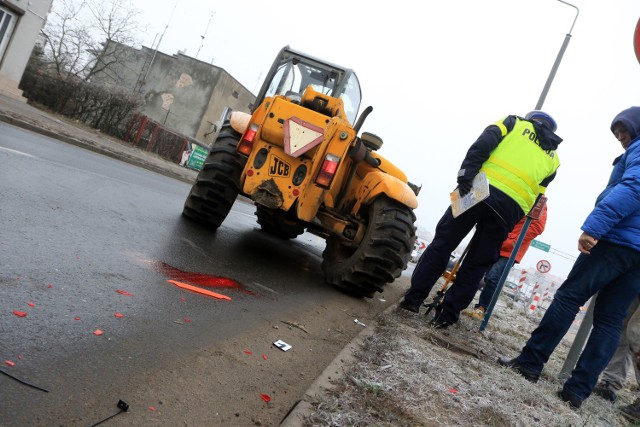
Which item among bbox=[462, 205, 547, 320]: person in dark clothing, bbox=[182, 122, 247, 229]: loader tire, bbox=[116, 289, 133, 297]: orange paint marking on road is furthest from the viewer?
bbox=[462, 205, 547, 320]: person in dark clothing

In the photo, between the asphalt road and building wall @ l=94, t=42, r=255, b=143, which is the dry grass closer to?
the asphalt road

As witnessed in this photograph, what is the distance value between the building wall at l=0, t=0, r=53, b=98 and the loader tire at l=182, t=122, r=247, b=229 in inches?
655

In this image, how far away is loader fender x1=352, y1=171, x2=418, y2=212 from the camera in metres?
5.67

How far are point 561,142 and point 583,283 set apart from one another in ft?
5.52

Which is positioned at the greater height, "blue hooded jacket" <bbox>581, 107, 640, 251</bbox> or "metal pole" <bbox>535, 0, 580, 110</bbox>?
"metal pole" <bbox>535, 0, 580, 110</bbox>

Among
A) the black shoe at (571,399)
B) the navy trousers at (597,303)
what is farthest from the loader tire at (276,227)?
the black shoe at (571,399)

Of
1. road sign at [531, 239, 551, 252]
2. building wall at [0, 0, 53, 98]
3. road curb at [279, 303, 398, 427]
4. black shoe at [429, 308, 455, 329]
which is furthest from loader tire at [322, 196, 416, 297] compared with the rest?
building wall at [0, 0, 53, 98]

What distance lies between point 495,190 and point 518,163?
0.34 m

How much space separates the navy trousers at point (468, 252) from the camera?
5098mm

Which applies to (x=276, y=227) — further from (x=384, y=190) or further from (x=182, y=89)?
(x=182, y=89)

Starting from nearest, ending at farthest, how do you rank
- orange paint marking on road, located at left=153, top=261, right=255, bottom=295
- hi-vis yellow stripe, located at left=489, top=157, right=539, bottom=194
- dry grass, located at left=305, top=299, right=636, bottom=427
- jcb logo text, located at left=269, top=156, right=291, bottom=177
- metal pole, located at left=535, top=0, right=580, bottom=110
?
1. dry grass, located at left=305, top=299, right=636, bottom=427
2. orange paint marking on road, located at left=153, top=261, right=255, bottom=295
3. hi-vis yellow stripe, located at left=489, top=157, right=539, bottom=194
4. jcb logo text, located at left=269, top=156, right=291, bottom=177
5. metal pole, located at left=535, top=0, right=580, bottom=110

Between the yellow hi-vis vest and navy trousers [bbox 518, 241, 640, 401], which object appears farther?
the yellow hi-vis vest

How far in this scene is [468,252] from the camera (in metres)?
Result: 5.35

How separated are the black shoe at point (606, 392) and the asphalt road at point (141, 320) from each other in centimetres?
214
